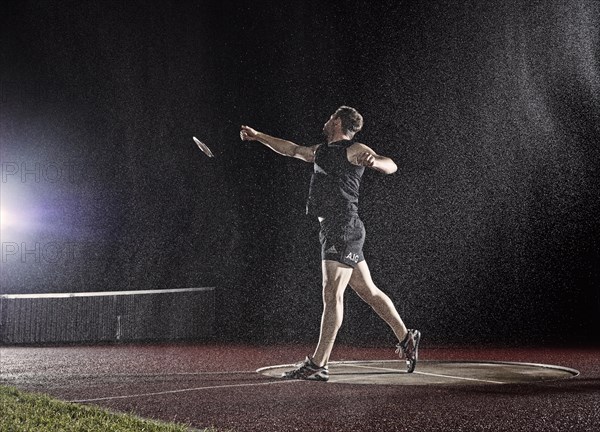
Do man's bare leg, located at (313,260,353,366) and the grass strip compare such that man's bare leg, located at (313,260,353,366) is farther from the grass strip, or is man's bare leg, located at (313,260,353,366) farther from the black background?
the black background

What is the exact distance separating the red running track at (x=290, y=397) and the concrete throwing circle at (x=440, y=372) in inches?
9.8

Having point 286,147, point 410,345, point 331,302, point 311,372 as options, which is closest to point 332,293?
point 331,302

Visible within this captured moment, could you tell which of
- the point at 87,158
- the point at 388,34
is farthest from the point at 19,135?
the point at 388,34

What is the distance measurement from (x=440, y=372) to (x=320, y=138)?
6769mm

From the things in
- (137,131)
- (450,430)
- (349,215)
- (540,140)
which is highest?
(137,131)

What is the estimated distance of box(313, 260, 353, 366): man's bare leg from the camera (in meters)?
6.17

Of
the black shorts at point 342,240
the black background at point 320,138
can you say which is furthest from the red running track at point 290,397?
the black background at point 320,138

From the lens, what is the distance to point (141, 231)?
1521 cm

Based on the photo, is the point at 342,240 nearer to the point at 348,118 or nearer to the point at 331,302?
the point at 331,302

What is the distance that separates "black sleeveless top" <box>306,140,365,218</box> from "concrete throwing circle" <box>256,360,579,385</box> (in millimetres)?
1381

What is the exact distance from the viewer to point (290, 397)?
5.25 m

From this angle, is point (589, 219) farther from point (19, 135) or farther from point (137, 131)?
point (19, 135)

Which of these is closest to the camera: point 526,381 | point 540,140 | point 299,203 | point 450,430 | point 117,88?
point 450,430

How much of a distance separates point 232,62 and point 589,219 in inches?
254
